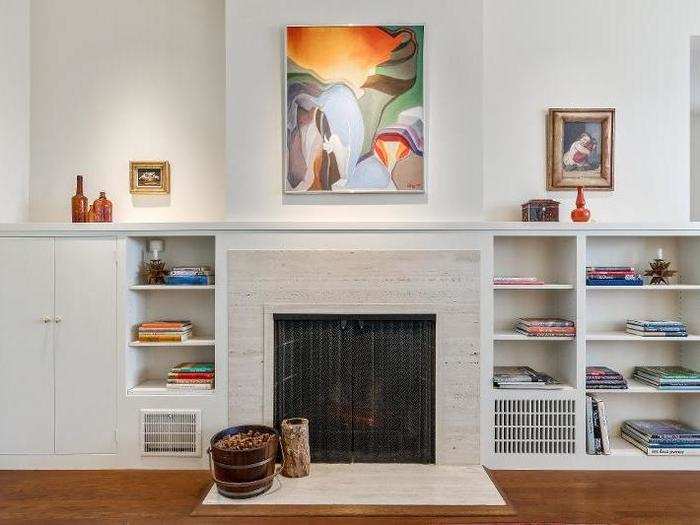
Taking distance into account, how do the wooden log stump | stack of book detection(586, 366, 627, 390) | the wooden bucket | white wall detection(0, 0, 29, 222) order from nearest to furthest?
the wooden bucket < the wooden log stump < stack of book detection(586, 366, 627, 390) < white wall detection(0, 0, 29, 222)

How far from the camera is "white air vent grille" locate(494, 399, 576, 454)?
115 inches

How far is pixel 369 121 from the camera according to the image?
294 centimetres

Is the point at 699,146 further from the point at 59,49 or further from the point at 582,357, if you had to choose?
the point at 59,49

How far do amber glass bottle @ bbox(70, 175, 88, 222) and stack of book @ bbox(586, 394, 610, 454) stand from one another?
3449 millimetres

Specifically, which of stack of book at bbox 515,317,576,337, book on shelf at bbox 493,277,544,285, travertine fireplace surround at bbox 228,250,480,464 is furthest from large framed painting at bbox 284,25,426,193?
stack of book at bbox 515,317,576,337

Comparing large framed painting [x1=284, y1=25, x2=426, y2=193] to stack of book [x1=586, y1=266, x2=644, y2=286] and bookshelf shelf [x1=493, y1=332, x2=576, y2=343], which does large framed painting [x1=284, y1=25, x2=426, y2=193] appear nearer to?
bookshelf shelf [x1=493, y1=332, x2=576, y2=343]

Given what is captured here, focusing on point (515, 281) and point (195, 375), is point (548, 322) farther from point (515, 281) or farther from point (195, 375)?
point (195, 375)

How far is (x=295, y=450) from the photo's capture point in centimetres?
272

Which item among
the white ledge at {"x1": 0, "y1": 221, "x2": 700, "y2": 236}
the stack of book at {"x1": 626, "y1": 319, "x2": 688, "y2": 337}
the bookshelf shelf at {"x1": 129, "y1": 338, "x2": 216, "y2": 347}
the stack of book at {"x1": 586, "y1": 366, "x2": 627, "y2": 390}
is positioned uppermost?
the white ledge at {"x1": 0, "y1": 221, "x2": 700, "y2": 236}

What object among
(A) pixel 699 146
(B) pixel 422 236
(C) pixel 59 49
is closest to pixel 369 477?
(B) pixel 422 236

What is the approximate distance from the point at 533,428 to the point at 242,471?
5.76 feet

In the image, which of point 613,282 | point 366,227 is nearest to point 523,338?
point 613,282

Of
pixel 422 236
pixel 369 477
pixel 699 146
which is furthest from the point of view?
pixel 699 146

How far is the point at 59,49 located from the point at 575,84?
141 inches
